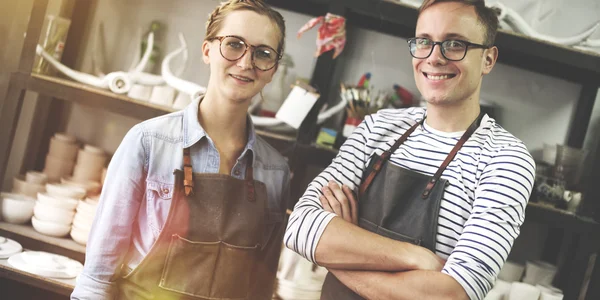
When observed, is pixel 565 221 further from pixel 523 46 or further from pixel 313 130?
pixel 313 130

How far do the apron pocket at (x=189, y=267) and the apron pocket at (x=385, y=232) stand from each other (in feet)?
1.53

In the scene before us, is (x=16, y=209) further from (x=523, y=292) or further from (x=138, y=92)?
(x=523, y=292)

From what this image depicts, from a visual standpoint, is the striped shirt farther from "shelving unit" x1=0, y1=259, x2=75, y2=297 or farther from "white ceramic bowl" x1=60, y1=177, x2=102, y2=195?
"white ceramic bowl" x1=60, y1=177, x2=102, y2=195

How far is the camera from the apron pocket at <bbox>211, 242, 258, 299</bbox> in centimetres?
166

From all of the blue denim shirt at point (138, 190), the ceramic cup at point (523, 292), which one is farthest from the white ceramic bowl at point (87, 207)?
the ceramic cup at point (523, 292)

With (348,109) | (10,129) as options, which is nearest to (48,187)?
(10,129)

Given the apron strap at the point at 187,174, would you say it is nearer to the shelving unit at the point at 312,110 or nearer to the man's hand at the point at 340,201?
the man's hand at the point at 340,201

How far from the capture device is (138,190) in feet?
5.21

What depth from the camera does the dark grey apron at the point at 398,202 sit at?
1538 millimetres

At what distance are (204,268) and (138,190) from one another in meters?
0.32

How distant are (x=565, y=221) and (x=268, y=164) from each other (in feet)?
4.43

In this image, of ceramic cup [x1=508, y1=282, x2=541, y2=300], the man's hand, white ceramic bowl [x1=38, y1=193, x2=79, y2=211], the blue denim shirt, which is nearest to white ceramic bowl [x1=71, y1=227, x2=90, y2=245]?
white ceramic bowl [x1=38, y1=193, x2=79, y2=211]

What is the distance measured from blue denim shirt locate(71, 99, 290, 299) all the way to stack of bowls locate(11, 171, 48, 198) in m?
1.15

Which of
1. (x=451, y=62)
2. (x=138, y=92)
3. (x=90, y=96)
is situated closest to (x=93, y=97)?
(x=90, y=96)
